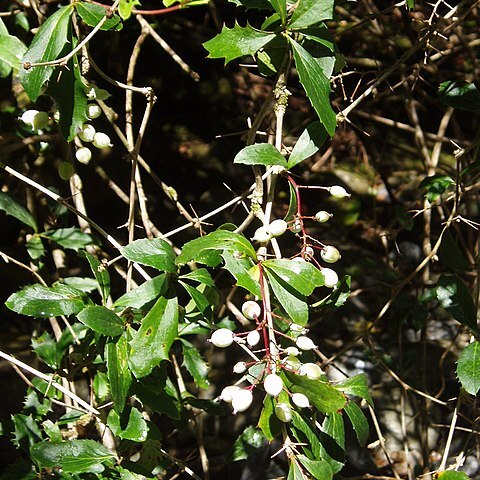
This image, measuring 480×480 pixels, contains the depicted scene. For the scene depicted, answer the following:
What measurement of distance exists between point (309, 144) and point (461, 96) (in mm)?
527

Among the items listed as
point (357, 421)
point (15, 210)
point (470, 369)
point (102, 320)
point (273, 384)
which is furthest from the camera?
point (15, 210)

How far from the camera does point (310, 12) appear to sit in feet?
3.69

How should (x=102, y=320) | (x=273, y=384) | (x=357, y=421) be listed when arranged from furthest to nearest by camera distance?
(x=357, y=421), (x=102, y=320), (x=273, y=384)

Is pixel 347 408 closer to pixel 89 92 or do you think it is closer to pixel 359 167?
pixel 89 92

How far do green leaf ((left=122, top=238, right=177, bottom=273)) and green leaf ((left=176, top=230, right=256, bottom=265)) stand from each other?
6 centimetres

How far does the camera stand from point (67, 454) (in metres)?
1.30

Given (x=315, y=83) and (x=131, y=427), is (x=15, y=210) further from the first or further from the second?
(x=315, y=83)

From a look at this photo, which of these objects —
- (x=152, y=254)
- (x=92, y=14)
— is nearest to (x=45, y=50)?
(x=92, y=14)

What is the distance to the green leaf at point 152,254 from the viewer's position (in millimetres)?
1102

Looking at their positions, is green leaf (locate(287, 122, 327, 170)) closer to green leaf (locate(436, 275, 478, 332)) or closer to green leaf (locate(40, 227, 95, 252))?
green leaf (locate(436, 275, 478, 332))

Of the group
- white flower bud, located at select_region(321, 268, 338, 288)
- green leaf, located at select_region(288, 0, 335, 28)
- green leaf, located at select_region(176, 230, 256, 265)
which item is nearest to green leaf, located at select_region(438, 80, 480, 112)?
green leaf, located at select_region(288, 0, 335, 28)

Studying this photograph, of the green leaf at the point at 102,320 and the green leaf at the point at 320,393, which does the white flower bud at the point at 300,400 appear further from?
the green leaf at the point at 102,320

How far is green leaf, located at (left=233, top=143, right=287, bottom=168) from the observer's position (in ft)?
3.62

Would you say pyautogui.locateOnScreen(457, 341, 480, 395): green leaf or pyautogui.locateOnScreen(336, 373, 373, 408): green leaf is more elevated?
pyautogui.locateOnScreen(336, 373, 373, 408): green leaf
